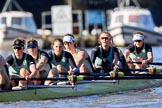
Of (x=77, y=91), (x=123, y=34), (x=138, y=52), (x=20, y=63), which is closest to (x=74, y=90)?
(x=77, y=91)

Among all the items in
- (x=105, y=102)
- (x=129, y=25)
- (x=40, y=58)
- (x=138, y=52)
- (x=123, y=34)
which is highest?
(x=129, y=25)

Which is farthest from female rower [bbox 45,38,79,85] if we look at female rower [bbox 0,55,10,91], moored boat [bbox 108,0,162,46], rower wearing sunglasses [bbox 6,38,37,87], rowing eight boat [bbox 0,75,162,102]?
moored boat [bbox 108,0,162,46]

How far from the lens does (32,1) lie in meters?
59.2

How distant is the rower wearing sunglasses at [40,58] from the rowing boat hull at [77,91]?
0.45 metres

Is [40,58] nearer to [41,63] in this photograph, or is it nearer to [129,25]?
[41,63]

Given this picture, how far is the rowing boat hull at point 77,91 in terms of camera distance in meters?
14.2

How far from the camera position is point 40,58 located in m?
15.5

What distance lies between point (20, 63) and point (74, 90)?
137cm

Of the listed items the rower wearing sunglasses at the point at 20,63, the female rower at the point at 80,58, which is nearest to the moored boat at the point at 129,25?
the female rower at the point at 80,58

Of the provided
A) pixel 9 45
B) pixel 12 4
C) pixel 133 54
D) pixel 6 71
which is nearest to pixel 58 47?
pixel 6 71

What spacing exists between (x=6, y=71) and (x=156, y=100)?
3.35 m

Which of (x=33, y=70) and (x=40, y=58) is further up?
(x=40, y=58)

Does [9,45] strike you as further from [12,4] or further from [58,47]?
[58,47]

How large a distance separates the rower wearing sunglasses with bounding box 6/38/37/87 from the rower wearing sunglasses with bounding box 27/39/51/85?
0.23 metres
